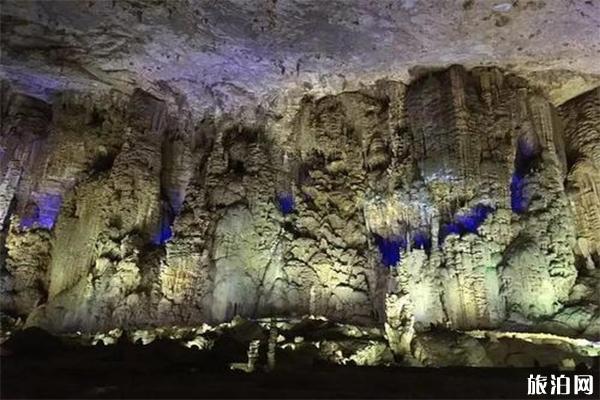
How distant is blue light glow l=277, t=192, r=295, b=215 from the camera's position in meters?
16.2

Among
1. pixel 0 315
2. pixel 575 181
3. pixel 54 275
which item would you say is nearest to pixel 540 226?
pixel 575 181

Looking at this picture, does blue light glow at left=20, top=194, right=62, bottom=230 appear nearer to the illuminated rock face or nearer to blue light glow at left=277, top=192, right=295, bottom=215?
the illuminated rock face

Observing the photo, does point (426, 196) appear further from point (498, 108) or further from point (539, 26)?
point (539, 26)

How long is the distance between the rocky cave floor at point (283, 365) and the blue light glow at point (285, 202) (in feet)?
11.2

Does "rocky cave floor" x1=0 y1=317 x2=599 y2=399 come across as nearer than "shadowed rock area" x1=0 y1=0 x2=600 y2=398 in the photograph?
Yes

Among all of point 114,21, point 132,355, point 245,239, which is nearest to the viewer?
point 132,355

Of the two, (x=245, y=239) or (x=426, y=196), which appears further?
(x=245, y=239)

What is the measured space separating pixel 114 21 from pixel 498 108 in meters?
8.73

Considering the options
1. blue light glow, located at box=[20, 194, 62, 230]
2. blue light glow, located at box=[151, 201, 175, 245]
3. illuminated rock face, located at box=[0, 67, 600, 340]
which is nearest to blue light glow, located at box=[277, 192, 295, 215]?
illuminated rock face, located at box=[0, 67, 600, 340]

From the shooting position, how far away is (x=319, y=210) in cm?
1595

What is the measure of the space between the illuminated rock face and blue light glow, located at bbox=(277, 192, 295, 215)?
0.13 ft

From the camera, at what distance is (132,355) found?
10.3 metres

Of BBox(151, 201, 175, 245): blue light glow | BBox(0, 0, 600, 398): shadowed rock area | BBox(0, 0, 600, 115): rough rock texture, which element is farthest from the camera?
BBox(151, 201, 175, 245): blue light glow

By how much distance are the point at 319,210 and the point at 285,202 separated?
3.28 feet
